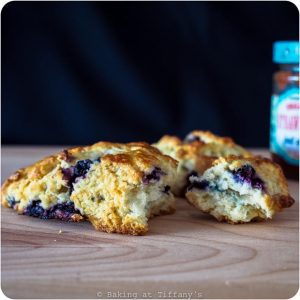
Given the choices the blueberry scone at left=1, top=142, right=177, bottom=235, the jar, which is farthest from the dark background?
the blueberry scone at left=1, top=142, right=177, bottom=235

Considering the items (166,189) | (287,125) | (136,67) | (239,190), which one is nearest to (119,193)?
(166,189)

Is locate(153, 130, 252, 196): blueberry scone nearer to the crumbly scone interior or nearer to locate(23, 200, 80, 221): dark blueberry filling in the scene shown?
the crumbly scone interior

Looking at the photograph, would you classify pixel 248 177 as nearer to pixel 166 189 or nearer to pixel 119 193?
pixel 166 189

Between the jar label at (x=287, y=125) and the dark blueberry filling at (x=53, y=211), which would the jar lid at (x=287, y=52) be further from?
the dark blueberry filling at (x=53, y=211)

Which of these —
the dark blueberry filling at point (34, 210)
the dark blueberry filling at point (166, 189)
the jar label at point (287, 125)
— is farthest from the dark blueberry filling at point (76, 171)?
the jar label at point (287, 125)

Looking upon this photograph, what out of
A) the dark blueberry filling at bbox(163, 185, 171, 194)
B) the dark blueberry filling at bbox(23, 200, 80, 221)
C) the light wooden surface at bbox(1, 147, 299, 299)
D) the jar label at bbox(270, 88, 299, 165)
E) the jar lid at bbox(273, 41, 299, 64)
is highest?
the jar lid at bbox(273, 41, 299, 64)

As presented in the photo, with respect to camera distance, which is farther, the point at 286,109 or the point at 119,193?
the point at 286,109
